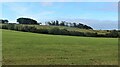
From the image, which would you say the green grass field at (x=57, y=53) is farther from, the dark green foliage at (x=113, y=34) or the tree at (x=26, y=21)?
the tree at (x=26, y=21)

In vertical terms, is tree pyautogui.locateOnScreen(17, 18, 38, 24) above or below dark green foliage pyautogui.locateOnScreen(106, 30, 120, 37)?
above

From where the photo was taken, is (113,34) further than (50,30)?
No

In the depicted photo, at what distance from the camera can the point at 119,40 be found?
88.0 feet

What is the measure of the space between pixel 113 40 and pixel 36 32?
10217 mm

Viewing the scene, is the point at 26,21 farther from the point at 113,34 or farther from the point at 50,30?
the point at 113,34

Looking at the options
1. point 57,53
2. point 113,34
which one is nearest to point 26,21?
point 113,34

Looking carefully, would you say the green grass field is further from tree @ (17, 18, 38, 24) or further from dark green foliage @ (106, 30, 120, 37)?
tree @ (17, 18, 38, 24)

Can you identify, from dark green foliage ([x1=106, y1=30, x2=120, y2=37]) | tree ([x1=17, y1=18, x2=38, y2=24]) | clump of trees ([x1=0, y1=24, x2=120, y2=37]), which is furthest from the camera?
clump of trees ([x1=0, y1=24, x2=120, y2=37])

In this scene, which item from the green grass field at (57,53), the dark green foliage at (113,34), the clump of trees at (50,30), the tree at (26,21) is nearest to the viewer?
the green grass field at (57,53)

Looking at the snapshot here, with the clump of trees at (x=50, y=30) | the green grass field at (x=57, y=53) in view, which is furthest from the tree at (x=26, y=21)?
the clump of trees at (x=50, y=30)

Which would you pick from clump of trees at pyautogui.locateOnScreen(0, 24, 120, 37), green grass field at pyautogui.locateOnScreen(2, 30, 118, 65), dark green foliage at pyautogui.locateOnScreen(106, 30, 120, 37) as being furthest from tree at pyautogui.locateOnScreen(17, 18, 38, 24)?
dark green foliage at pyautogui.locateOnScreen(106, 30, 120, 37)

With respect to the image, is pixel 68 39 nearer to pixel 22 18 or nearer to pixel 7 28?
pixel 22 18

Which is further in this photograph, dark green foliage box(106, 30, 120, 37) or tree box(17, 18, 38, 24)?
tree box(17, 18, 38, 24)

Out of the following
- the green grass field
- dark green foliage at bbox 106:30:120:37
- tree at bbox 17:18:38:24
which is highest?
tree at bbox 17:18:38:24
